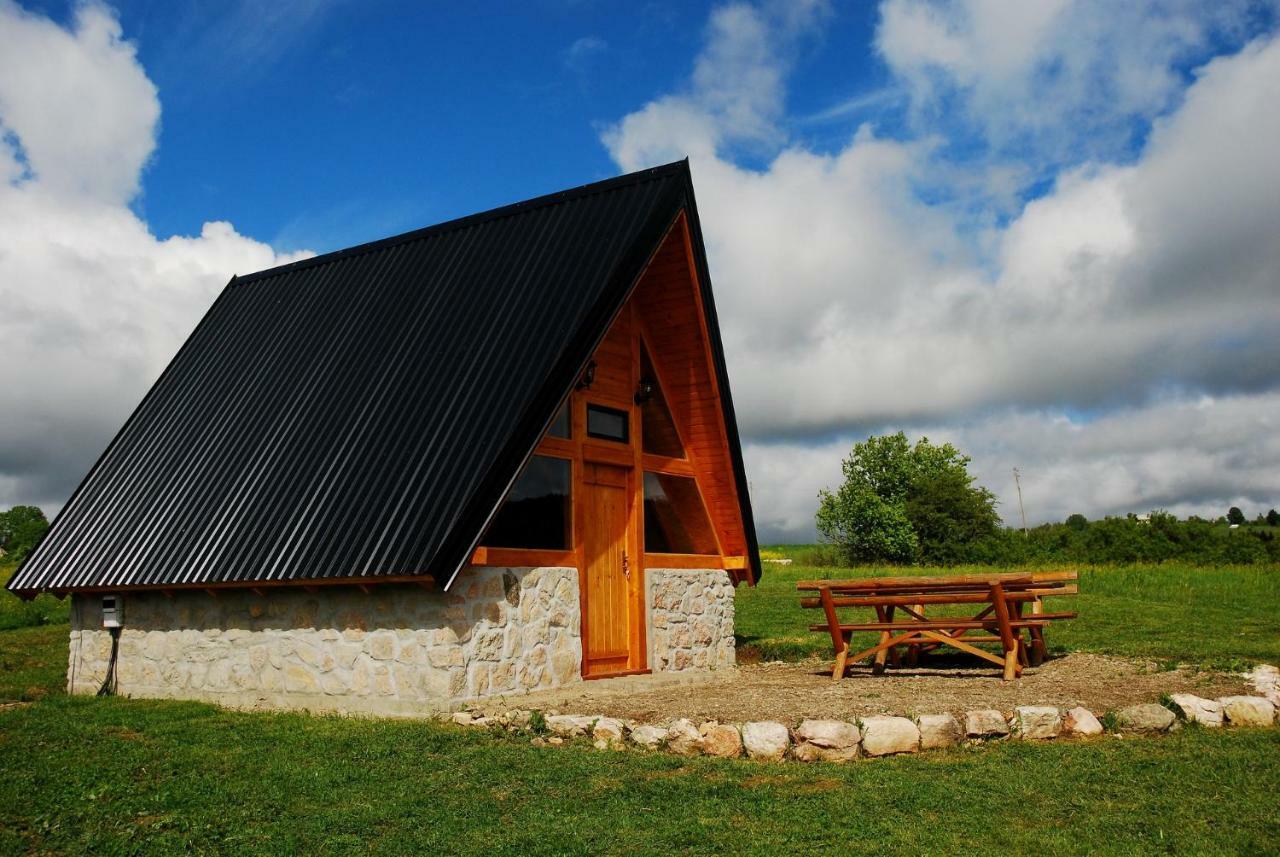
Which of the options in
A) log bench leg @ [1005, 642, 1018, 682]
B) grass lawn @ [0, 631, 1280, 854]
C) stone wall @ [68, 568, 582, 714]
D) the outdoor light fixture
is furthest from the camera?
the outdoor light fixture

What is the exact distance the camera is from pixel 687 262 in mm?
12633

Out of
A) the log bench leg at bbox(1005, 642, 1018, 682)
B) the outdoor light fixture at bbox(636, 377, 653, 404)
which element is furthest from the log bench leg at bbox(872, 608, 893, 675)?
the outdoor light fixture at bbox(636, 377, 653, 404)

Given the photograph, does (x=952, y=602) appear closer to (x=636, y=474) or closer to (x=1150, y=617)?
(x=636, y=474)

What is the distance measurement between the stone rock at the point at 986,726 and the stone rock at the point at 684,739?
2054mm

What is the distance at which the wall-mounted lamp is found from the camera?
11.7 meters

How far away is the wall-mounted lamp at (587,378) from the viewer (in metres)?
11.7

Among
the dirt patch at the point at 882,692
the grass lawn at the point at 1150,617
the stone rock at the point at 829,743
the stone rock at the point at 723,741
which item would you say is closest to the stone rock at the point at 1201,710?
the dirt patch at the point at 882,692

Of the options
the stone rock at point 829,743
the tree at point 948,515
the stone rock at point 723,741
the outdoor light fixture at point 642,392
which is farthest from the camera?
the tree at point 948,515

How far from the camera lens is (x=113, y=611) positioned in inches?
477

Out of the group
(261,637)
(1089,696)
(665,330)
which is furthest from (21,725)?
(1089,696)

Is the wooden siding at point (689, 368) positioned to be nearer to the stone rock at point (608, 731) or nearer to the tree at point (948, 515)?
the stone rock at point (608, 731)

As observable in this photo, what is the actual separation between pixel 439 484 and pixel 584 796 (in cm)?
398

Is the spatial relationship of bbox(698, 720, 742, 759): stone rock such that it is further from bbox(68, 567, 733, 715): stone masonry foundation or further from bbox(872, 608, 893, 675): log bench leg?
bbox(872, 608, 893, 675): log bench leg

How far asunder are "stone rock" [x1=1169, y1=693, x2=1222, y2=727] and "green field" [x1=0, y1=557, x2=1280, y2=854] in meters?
0.23
